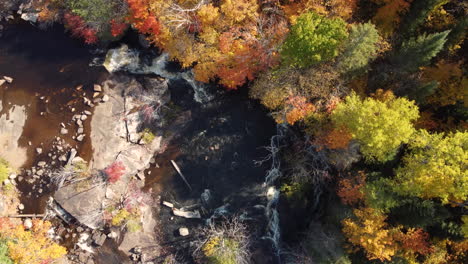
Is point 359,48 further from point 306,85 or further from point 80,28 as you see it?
point 80,28

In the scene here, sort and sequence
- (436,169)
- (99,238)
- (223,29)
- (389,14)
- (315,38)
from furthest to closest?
(99,238) → (223,29) → (389,14) → (315,38) → (436,169)

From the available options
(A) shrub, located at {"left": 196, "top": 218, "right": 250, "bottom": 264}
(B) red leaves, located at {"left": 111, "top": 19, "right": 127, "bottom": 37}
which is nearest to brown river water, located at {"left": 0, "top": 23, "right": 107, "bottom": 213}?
(B) red leaves, located at {"left": 111, "top": 19, "right": 127, "bottom": 37}

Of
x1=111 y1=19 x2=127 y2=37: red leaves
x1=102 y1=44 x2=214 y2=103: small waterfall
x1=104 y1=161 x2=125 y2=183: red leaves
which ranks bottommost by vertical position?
x1=104 y1=161 x2=125 y2=183: red leaves

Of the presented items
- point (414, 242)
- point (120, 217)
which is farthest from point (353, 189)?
point (120, 217)

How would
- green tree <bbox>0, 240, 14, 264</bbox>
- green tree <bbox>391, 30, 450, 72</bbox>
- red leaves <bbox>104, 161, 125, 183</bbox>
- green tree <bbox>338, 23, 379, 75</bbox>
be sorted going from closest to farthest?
1. green tree <bbox>391, 30, 450, 72</bbox>
2. green tree <bbox>338, 23, 379, 75</bbox>
3. green tree <bbox>0, 240, 14, 264</bbox>
4. red leaves <bbox>104, 161, 125, 183</bbox>

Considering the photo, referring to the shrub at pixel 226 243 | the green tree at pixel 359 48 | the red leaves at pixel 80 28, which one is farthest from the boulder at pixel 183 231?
the red leaves at pixel 80 28

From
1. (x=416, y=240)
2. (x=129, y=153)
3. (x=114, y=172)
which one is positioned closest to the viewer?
(x=416, y=240)

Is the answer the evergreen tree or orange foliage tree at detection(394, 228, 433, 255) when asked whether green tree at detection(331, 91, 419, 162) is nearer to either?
the evergreen tree
